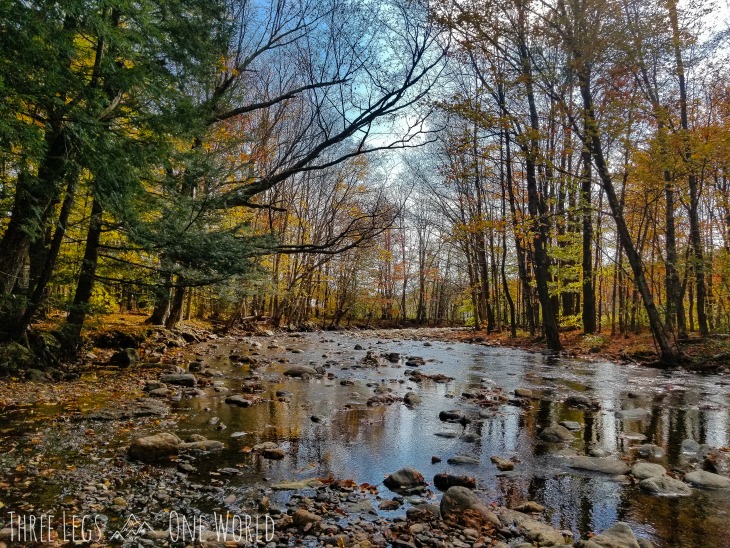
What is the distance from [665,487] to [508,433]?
1946 millimetres

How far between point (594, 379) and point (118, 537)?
9782 millimetres

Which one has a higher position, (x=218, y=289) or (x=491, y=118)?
(x=491, y=118)

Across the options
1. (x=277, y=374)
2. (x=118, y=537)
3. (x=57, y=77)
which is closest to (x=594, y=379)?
(x=277, y=374)

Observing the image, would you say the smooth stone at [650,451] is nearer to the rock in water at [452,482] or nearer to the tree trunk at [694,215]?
the rock in water at [452,482]

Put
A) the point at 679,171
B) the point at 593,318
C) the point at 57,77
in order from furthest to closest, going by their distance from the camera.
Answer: the point at 593,318, the point at 679,171, the point at 57,77

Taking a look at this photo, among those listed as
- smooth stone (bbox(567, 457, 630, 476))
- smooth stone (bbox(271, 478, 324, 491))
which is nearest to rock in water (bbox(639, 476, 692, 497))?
smooth stone (bbox(567, 457, 630, 476))

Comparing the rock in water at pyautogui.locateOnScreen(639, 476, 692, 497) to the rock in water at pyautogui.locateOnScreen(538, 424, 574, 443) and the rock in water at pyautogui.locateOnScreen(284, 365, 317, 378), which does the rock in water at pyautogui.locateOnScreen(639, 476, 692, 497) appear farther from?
the rock in water at pyautogui.locateOnScreen(284, 365, 317, 378)

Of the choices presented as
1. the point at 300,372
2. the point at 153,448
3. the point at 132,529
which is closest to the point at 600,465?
the point at 132,529

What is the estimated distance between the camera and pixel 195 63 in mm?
9852

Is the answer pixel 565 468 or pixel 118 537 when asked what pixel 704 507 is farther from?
pixel 118 537

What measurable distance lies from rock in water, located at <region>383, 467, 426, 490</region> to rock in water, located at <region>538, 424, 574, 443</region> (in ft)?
7.09

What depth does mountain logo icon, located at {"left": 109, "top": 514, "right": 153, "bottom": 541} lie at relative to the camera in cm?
271

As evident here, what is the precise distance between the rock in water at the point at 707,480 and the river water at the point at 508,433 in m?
0.12

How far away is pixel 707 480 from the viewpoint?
3889 mm
